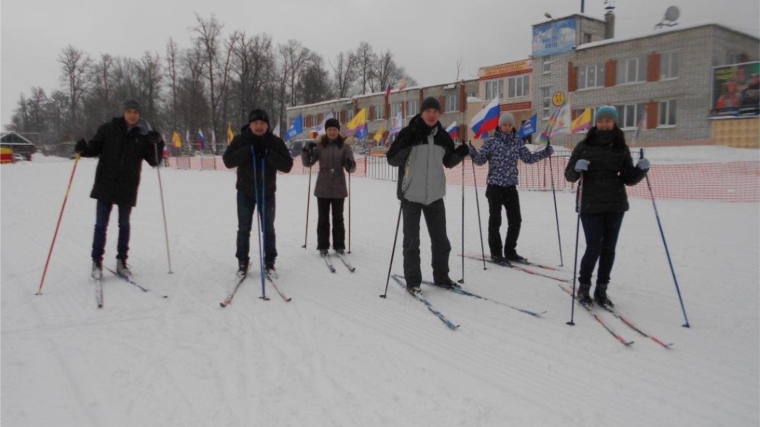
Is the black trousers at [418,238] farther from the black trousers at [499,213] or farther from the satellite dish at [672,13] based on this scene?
the satellite dish at [672,13]

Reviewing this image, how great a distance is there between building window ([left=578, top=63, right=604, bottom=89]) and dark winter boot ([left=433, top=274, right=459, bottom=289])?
2834 cm

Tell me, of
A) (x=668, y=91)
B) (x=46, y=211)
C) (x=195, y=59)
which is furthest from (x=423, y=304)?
(x=195, y=59)

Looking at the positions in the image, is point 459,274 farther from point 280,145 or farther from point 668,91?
point 668,91

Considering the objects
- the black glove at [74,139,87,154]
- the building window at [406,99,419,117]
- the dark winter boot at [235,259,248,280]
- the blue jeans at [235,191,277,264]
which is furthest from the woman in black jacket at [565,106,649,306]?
the building window at [406,99,419,117]

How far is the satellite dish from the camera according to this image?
1147 inches

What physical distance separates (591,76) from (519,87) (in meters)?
5.70

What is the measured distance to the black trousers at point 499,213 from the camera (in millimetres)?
6023

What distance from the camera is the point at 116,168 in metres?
5.32

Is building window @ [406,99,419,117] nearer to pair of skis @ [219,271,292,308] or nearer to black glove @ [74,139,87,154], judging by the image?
pair of skis @ [219,271,292,308]

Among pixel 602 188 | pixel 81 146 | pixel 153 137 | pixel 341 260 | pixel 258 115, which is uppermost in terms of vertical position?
pixel 258 115

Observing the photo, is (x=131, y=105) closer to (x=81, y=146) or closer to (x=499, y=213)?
(x=81, y=146)

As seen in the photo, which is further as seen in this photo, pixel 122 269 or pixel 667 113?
pixel 667 113

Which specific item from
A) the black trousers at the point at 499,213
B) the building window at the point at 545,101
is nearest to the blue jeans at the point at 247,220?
the black trousers at the point at 499,213

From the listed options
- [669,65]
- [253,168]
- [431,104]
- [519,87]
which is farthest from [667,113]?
[253,168]
